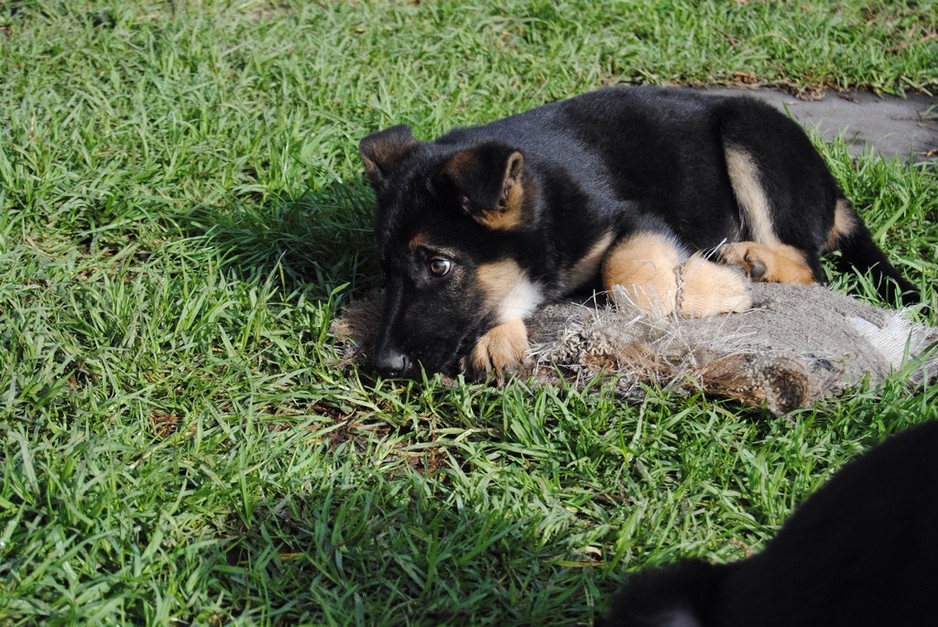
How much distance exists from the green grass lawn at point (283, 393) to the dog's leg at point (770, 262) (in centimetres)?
28

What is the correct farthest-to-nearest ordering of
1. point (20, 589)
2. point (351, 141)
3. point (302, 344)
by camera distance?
point (351, 141), point (302, 344), point (20, 589)

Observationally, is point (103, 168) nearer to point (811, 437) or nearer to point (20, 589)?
point (20, 589)

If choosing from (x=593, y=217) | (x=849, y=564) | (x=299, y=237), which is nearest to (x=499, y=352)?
(x=593, y=217)

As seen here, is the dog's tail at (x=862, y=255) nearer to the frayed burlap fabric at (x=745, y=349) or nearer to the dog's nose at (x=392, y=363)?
the frayed burlap fabric at (x=745, y=349)

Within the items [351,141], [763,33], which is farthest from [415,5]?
[763,33]

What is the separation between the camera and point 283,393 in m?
3.54

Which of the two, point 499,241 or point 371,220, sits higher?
point 499,241

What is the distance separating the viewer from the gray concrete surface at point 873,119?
5.34 m

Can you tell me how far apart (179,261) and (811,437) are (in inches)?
106

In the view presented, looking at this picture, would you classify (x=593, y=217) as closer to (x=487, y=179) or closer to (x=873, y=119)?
(x=487, y=179)

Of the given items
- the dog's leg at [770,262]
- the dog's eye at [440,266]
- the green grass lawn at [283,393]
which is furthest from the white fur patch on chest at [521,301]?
the dog's leg at [770,262]

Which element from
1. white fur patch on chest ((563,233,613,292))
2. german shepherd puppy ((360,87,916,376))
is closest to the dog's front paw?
german shepherd puppy ((360,87,916,376))

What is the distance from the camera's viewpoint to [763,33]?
6.24 m

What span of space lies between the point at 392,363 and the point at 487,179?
2.48ft
